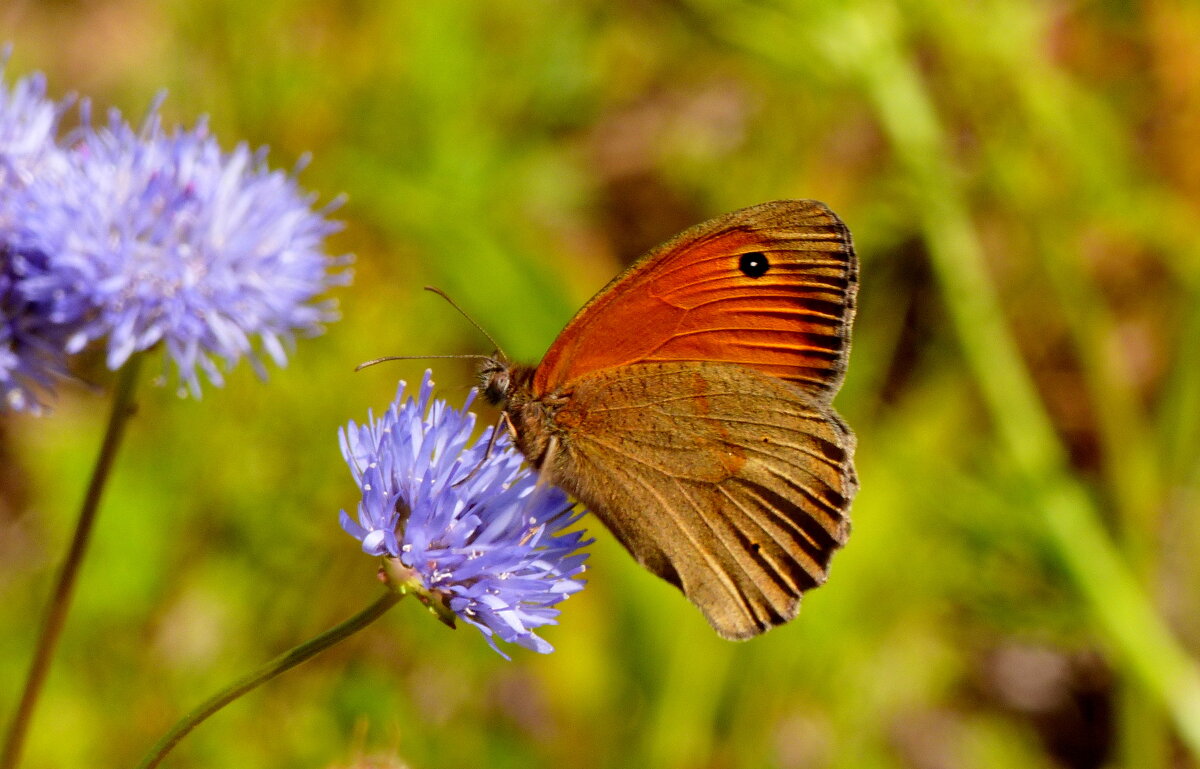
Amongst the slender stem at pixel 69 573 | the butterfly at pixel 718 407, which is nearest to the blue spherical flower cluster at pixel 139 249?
the slender stem at pixel 69 573

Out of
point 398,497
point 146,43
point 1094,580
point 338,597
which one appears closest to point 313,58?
point 146,43

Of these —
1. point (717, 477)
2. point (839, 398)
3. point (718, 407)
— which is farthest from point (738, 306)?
point (839, 398)

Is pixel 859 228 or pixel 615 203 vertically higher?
pixel 615 203

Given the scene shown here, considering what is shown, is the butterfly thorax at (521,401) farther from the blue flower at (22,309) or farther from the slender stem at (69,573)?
the blue flower at (22,309)

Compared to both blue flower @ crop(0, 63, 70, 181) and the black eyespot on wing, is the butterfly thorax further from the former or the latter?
blue flower @ crop(0, 63, 70, 181)

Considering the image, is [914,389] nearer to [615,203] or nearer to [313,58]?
[615,203]

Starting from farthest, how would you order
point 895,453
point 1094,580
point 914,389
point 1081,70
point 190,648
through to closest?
point 1081,70 → point 914,389 → point 895,453 → point 1094,580 → point 190,648
